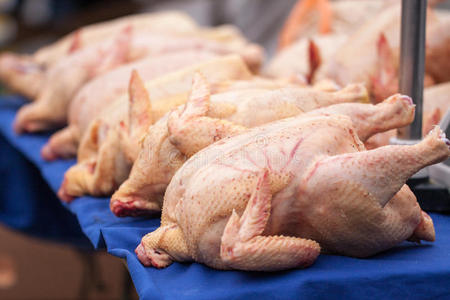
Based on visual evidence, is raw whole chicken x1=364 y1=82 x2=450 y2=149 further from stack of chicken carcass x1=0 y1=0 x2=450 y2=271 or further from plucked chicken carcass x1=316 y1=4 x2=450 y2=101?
plucked chicken carcass x1=316 y1=4 x2=450 y2=101

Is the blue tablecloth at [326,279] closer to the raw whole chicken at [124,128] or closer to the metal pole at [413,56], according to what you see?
the metal pole at [413,56]

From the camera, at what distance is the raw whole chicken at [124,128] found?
1585mm

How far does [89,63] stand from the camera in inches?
102

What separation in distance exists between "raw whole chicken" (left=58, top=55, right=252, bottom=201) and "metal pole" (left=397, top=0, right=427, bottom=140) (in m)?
0.51

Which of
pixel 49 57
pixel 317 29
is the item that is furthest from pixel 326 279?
pixel 49 57

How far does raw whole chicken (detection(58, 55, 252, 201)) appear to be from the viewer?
158 cm

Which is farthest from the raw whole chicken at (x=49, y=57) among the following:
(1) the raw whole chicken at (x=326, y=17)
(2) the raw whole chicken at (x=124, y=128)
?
(2) the raw whole chicken at (x=124, y=128)

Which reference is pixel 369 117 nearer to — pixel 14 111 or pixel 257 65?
pixel 257 65

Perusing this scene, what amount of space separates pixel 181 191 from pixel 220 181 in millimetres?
124

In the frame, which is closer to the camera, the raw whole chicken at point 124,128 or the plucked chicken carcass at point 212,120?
the plucked chicken carcass at point 212,120

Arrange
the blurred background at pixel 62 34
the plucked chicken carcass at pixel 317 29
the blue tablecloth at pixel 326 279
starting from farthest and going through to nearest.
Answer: the blurred background at pixel 62 34, the plucked chicken carcass at pixel 317 29, the blue tablecloth at pixel 326 279

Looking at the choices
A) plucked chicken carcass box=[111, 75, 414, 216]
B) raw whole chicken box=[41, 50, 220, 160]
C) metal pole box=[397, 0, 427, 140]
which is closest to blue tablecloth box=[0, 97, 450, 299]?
plucked chicken carcass box=[111, 75, 414, 216]

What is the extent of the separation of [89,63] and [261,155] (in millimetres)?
1708

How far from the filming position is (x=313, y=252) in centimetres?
102
